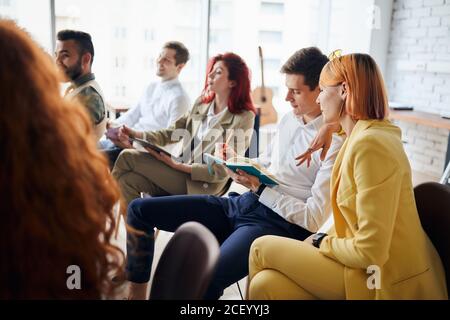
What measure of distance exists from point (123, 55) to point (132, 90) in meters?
0.34

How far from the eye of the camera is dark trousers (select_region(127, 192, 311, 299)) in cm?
169

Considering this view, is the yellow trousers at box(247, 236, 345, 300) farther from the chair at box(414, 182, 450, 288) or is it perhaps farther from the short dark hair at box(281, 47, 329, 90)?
the short dark hair at box(281, 47, 329, 90)

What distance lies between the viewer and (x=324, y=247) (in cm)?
131

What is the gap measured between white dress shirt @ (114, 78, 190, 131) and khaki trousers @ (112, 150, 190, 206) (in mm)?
710

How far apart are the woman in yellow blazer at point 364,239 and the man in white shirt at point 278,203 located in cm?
28

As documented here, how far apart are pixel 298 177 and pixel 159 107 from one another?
163cm

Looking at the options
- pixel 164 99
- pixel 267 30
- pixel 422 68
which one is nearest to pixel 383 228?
pixel 164 99

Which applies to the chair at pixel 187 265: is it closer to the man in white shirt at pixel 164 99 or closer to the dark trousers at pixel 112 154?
the dark trousers at pixel 112 154

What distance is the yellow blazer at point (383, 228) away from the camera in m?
1.16

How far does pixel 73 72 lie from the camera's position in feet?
7.99

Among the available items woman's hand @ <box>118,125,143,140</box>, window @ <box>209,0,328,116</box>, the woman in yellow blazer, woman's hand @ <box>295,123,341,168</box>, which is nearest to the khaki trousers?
woman's hand @ <box>118,125,143,140</box>

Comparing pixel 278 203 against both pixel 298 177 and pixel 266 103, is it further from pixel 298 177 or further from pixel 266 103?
pixel 266 103

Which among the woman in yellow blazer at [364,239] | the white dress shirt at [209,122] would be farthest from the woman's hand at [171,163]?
the woman in yellow blazer at [364,239]

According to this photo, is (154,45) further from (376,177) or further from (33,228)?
(33,228)
